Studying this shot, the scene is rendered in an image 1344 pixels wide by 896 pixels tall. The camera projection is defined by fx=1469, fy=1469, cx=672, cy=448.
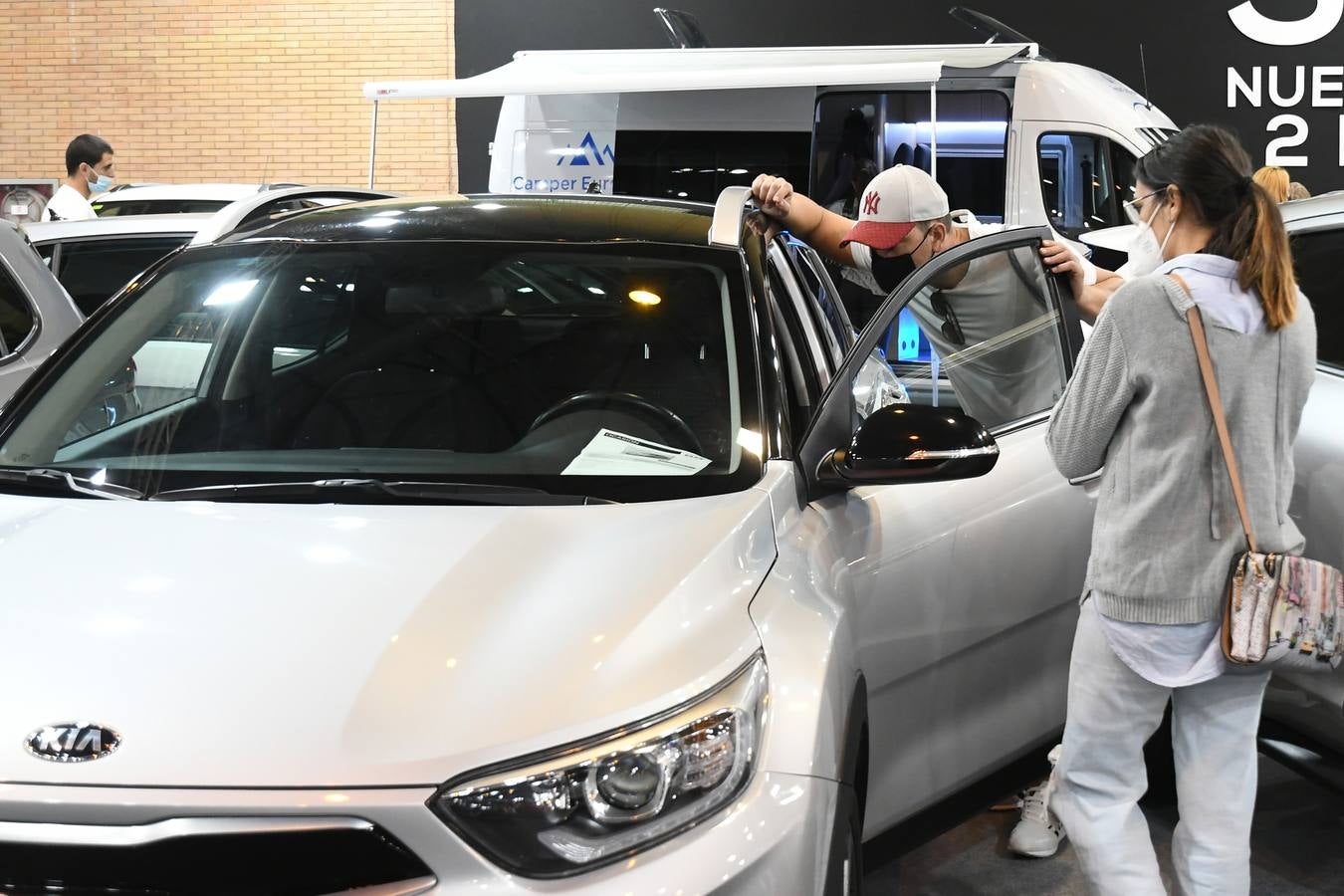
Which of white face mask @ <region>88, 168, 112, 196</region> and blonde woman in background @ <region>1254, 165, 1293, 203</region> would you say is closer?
blonde woman in background @ <region>1254, 165, 1293, 203</region>

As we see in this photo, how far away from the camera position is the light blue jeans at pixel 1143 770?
8.54ft

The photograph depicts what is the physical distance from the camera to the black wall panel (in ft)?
45.3

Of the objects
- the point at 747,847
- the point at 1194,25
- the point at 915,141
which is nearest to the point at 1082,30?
the point at 1194,25

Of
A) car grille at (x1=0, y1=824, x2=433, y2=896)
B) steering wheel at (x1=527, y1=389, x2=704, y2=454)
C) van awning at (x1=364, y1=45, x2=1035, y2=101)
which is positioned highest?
van awning at (x1=364, y1=45, x2=1035, y2=101)

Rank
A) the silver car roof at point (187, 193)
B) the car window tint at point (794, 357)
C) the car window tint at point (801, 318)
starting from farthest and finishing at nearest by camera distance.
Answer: the silver car roof at point (187, 193) → the car window tint at point (801, 318) → the car window tint at point (794, 357)

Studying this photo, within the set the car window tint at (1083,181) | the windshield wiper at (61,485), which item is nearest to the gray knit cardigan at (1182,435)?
the windshield wiper at (61,485)

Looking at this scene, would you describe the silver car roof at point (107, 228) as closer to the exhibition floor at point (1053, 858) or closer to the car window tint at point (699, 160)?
the exhibition floor at point (1053, 858)

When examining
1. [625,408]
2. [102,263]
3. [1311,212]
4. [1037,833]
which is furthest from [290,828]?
[102,263]

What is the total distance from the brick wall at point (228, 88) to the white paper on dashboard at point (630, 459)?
563 inches

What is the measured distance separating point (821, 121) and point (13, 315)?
22.0 feet

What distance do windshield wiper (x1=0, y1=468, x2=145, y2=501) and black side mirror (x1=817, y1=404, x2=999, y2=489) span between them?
116 cm

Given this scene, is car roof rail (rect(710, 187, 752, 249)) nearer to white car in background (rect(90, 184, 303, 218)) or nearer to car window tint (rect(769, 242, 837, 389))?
car window tint (rect(769, 242, 837, 389))

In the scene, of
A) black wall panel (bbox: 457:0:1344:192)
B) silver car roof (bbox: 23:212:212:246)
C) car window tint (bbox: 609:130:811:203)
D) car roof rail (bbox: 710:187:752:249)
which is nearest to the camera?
car roof rail (bbox: 710:187:752:249)

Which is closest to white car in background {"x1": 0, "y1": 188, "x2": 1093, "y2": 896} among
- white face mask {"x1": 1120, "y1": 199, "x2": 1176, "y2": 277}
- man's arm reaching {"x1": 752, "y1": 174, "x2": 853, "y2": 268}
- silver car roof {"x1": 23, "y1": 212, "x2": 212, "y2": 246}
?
man's arm reaching {"x1": 752, "y1": 174, "x2": 853, "y2": 268}
